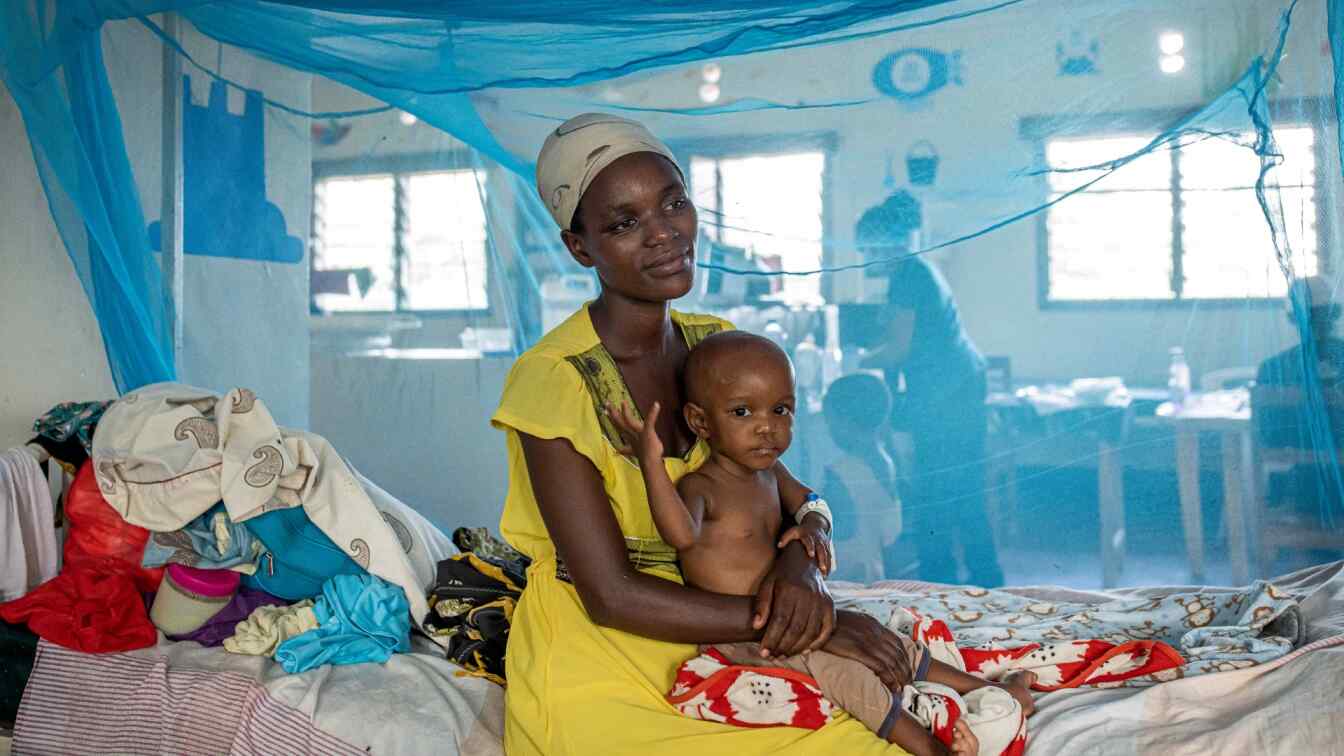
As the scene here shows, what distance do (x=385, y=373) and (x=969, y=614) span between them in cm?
209

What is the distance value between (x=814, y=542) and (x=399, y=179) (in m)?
2.25

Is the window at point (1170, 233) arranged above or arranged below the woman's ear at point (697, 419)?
above

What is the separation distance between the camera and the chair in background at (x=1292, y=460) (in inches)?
115

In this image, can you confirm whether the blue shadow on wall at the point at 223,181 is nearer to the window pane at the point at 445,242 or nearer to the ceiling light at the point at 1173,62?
the window pane at the point at 445,242

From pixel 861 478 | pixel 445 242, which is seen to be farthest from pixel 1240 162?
pixel 445 242

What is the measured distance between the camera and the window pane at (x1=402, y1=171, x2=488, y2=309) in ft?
12.1

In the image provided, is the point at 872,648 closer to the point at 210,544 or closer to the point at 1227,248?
the point at 210,544

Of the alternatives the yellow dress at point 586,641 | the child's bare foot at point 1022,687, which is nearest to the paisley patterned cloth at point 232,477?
the yellow dress at point 586,641

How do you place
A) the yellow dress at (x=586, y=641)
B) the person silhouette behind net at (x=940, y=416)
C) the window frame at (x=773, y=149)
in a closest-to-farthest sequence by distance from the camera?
the yellow dress at (x=586, y=641) → the window frame at (x=773, y=149) → the person silhouette behind net at (x=940, y=416)

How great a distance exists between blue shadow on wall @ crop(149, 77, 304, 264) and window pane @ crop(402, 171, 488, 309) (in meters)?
0.45

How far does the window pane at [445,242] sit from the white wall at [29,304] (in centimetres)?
102

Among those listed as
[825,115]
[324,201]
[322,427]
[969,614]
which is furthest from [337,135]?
[969,614]

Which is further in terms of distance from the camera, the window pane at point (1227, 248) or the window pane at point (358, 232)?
the window pane at point (358, 232)

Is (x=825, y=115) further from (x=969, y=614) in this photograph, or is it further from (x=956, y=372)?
(x=969, y=614)
